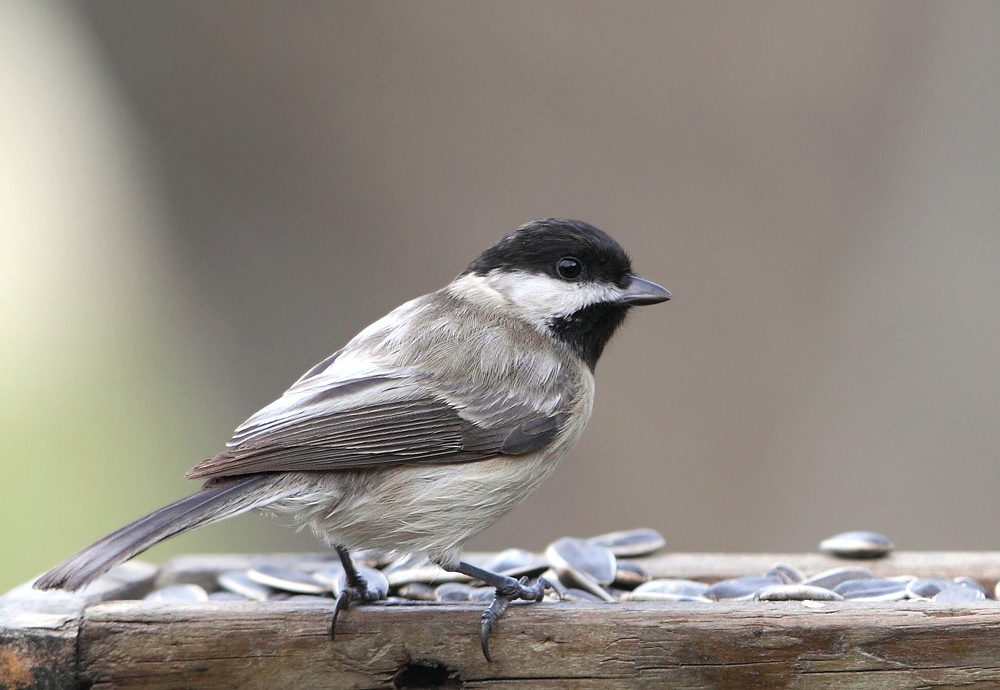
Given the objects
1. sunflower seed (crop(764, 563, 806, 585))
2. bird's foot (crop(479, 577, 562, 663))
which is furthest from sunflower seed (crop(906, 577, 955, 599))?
bird's foot (crop(479, 577, 562, 663))

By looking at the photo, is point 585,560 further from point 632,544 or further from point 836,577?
point 836,577

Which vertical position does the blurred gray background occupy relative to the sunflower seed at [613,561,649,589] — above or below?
above

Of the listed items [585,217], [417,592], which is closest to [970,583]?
[417,592]

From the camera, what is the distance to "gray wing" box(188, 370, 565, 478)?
2.24m

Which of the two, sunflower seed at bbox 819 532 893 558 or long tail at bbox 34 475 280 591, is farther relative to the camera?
sunflower seed at bbox 819 532 893 558

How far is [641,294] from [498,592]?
934 mm

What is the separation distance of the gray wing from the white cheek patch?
33 centimetres

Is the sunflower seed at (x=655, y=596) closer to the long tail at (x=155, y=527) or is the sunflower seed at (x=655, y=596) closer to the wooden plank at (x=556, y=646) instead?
the wooden plank at (x=556, y=646)

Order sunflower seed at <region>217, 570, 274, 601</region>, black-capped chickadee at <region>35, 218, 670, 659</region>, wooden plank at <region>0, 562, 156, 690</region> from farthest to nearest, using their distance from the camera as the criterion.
Result: sunflower seed at <region>217, 570, 274, 601</region>, black-capped chickadee at <region>35, 218, 670, 659</region>, wooden plank at <region>0, 562, 156, 690</region>

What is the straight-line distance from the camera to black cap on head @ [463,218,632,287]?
2768 mm

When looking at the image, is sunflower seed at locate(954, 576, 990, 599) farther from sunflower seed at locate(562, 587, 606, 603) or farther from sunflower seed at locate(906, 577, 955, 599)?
sunflower seed at locate(562, 587, 606, 603)

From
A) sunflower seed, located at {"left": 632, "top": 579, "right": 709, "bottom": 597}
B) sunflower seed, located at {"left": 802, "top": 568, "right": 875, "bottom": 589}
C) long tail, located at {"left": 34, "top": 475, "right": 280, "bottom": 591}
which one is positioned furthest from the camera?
sunflower seed, located at {"left": 802, "top": 568, "right": 875, "bottom": 589}

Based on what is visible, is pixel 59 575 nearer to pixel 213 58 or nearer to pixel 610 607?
pixel 610 607

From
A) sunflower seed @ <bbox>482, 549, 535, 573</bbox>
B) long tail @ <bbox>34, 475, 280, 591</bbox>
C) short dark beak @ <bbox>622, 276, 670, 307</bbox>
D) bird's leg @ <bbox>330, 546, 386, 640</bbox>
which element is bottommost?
sunflower seed @ <bbox>482, 549, 535, 573</bbox>
